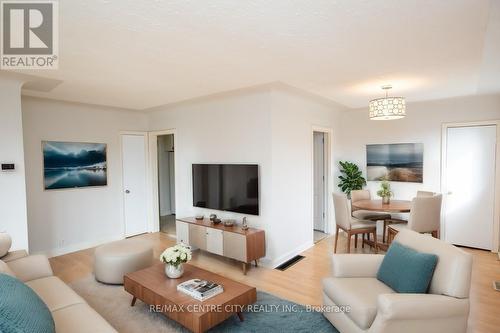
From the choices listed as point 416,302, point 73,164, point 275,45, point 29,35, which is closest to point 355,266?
point 416,302

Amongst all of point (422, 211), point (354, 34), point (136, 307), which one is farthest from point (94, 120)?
point (422, 211)

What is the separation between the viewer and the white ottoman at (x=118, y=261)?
3.46 metres

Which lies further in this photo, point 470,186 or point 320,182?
point 320,182

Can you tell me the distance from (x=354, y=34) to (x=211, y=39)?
1090 millimetres

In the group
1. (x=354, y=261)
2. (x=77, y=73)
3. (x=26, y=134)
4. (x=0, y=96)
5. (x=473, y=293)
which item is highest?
(x=77, y=73)

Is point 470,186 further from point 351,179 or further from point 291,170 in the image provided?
point 291,170

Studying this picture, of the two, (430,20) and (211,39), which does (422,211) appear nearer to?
(430,20)

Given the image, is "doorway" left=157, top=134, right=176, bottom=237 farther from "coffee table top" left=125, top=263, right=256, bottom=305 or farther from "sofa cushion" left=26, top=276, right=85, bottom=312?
"sofa cushion" left=26, top=276, right=85, bottom=312

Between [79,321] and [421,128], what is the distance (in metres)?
5.37

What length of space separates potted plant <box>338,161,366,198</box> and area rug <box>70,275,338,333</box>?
302 cm

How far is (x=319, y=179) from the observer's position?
5.77m

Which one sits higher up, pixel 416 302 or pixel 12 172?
pixel 12 172

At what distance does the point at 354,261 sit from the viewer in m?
2.62

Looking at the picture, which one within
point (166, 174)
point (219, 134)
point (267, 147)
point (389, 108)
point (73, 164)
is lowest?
point (166, 174)
